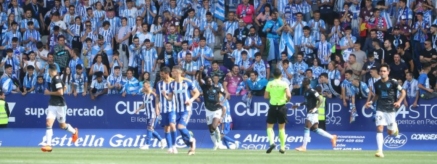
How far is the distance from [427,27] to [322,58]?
339cm

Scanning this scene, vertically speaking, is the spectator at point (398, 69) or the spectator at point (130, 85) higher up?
the spectator at point (398, 69)

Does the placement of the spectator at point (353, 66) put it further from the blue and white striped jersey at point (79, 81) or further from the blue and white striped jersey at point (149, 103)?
the blue and white striped jersey at point (79, 81)

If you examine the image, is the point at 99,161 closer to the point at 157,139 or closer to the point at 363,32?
the point at 157,139

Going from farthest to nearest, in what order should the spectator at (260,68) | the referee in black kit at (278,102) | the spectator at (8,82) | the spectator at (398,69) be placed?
the spectator at (8,82) < the spectator at (260,68) < the spectator at (398,69) < the referee in black kit at (278,102)

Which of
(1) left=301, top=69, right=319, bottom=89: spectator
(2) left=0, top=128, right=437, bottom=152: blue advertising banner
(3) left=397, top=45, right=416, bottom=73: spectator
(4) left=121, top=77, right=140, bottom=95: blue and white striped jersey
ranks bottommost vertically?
(2) left=0, top=128, right=437, bottom=152: blue advertising banner

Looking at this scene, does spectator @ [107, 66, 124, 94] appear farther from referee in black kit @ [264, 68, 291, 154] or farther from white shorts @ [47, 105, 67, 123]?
Result: referee in black kit @ [264, 68, 291, 154]

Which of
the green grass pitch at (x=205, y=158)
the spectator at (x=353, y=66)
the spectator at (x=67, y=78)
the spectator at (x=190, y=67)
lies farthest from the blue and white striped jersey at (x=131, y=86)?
the green grass pitch at (x=205, y=158)

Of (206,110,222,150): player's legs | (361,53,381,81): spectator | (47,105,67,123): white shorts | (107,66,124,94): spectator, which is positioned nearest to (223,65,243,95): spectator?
(107,66,124,94): spectator

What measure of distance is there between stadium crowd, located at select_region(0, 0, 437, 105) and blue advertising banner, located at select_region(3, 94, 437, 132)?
32cm

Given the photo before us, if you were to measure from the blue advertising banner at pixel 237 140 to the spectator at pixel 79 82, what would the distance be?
8.10ft

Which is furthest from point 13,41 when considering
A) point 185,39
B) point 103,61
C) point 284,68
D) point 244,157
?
point 244,157

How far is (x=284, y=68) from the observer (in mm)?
34062

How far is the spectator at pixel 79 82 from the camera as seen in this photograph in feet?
115

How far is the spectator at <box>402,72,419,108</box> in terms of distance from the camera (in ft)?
108
